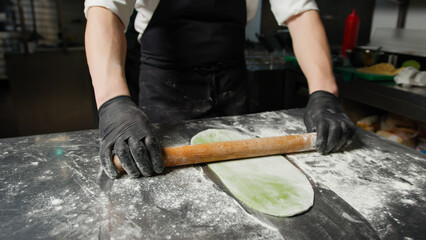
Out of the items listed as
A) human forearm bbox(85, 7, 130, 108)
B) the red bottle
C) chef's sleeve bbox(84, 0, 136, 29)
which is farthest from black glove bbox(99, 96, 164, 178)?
the red bottle

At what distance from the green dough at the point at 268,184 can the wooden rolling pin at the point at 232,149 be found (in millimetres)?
28

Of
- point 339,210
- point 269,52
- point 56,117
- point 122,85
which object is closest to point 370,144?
point 339,210

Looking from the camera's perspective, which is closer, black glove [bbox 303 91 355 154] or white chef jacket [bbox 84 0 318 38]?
black glove [bbox 303 91 355 154]

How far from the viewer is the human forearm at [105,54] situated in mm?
1114

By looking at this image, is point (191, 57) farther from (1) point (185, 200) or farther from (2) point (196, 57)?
(1) point (185, 200)

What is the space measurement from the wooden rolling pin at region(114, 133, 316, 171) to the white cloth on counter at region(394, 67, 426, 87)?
3.93 ft

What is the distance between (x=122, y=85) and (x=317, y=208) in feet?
2.51

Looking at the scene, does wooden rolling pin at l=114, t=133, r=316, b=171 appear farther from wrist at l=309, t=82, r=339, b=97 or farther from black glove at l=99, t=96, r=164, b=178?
wrist at l=309, t=82, r=339, b=97

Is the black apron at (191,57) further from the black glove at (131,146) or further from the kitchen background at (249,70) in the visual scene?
the kitchen background at (249,70)

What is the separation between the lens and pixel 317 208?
803 millimetres

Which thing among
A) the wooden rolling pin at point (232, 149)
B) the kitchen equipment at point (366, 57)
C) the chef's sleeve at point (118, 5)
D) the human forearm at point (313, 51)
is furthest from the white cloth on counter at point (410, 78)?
the chef's sleeve at point (118, 5)

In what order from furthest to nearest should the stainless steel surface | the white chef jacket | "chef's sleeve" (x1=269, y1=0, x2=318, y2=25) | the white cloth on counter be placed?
the white cloth on counter → "chef's sleeve" (x1=269, y1=0, x2=318, y2=25) → the white chef jacket → the stainless steel surface

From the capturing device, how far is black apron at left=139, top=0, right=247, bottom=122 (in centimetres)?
145

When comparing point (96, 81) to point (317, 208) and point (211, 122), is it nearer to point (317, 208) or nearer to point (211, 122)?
point (211, 122)
